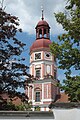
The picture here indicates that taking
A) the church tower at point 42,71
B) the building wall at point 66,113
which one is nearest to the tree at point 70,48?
the building wall at point 66,113

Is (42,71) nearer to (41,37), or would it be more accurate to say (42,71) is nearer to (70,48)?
(41,37)

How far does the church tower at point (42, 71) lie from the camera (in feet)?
208

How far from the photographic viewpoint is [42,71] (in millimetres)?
65688

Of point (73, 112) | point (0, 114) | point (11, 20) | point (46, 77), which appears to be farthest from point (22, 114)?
point (46, 77)

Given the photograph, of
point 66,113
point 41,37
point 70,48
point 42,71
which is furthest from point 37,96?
point 66,113

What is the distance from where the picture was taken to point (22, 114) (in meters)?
7.73

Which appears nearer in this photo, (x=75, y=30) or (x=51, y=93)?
(x=75, y=30)

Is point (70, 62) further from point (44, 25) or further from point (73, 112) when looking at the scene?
point (44, 25)

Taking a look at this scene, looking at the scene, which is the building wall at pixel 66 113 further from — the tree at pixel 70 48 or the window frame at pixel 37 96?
the window frame at pixel 37 96

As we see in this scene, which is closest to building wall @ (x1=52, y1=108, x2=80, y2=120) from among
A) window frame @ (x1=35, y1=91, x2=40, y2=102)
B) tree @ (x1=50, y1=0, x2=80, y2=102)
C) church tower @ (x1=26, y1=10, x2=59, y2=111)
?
tree @ (x1=50, y1=0, x2=80, y2=102)

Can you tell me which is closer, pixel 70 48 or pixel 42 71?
pixel 70 48

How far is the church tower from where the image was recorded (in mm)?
63469

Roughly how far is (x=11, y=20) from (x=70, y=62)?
4183mm

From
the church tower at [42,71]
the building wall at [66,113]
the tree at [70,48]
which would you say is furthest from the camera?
the church tower at [42,71]
